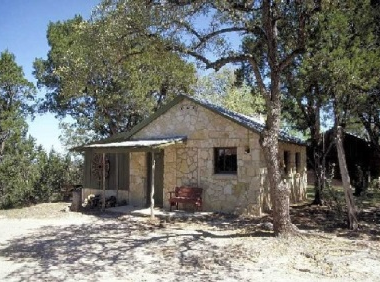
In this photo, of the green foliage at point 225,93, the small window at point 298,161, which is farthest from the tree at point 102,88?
the green foliage at point 225,93

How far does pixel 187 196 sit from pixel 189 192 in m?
0.17

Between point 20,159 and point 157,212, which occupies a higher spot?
point 20,159

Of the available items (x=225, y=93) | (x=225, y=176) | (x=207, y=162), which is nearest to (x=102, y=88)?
(x=207, y=162)

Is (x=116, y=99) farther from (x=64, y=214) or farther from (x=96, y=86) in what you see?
(x=64, y=214)

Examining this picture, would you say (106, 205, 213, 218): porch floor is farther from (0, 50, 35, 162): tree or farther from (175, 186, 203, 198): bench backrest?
(0, 50, 35, 162): tree

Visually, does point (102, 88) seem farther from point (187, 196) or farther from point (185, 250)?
point (185, 250)

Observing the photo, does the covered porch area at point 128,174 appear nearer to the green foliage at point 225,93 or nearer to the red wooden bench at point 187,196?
the red wooden bench at point 187,196

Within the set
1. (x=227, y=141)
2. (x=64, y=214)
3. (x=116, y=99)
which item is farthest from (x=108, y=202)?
(x=116, y=99)

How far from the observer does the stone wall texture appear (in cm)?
1327

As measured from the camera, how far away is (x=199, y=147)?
1436 centimetres

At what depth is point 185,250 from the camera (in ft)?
27.4

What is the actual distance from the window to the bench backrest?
3.51ft

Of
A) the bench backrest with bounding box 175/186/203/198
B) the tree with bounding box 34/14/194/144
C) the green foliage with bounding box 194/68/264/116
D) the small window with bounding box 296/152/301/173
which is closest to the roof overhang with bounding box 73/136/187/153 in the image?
the bench backrest with bounding box 175/186/203/198

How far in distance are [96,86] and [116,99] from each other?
4.36 ft
